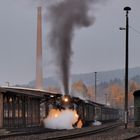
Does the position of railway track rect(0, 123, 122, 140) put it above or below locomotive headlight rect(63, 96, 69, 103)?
below

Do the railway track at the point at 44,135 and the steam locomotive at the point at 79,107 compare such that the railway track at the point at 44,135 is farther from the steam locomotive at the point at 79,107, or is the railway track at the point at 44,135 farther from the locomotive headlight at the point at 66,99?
the steam locomotive at the point at 79,107

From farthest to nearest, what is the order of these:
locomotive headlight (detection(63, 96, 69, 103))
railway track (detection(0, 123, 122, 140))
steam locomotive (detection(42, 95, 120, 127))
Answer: steam locomotive (detection(42, 95, 120, 127)) < locomotive headlight (detection(63, 96, 69, 103)) < railway track (detection(0, 123, 122, 140))

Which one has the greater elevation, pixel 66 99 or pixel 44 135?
pixel 66 99

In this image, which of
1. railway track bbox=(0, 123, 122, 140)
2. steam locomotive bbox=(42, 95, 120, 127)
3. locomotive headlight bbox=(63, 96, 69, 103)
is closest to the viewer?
railway track bbox=(0, 123, 122, 140)

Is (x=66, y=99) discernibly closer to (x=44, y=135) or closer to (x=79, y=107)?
(x=79, y=107)

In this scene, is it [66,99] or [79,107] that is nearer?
[66,99]

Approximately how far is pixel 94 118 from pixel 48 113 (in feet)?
56.0

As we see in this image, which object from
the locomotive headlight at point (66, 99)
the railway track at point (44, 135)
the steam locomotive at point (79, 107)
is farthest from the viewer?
the steam locomotive at point (79, 107)

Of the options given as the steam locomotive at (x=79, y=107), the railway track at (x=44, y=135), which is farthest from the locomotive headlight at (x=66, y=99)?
the railway track at (x=44, y=135)

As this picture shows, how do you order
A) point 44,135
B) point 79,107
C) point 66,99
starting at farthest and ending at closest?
1. point 79,107
2. point 66,99
3. point 44,135

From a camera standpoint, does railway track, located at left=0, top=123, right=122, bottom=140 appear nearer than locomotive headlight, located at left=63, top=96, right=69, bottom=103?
Yes

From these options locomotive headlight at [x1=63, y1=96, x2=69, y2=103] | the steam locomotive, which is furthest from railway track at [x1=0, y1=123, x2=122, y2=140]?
the steam locomotive

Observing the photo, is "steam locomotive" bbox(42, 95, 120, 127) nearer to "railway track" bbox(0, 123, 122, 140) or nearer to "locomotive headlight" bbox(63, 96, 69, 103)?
"locomotive headlight" bbox(63, 96, 69, 103)

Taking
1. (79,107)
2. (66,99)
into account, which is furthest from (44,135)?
(79,107)
